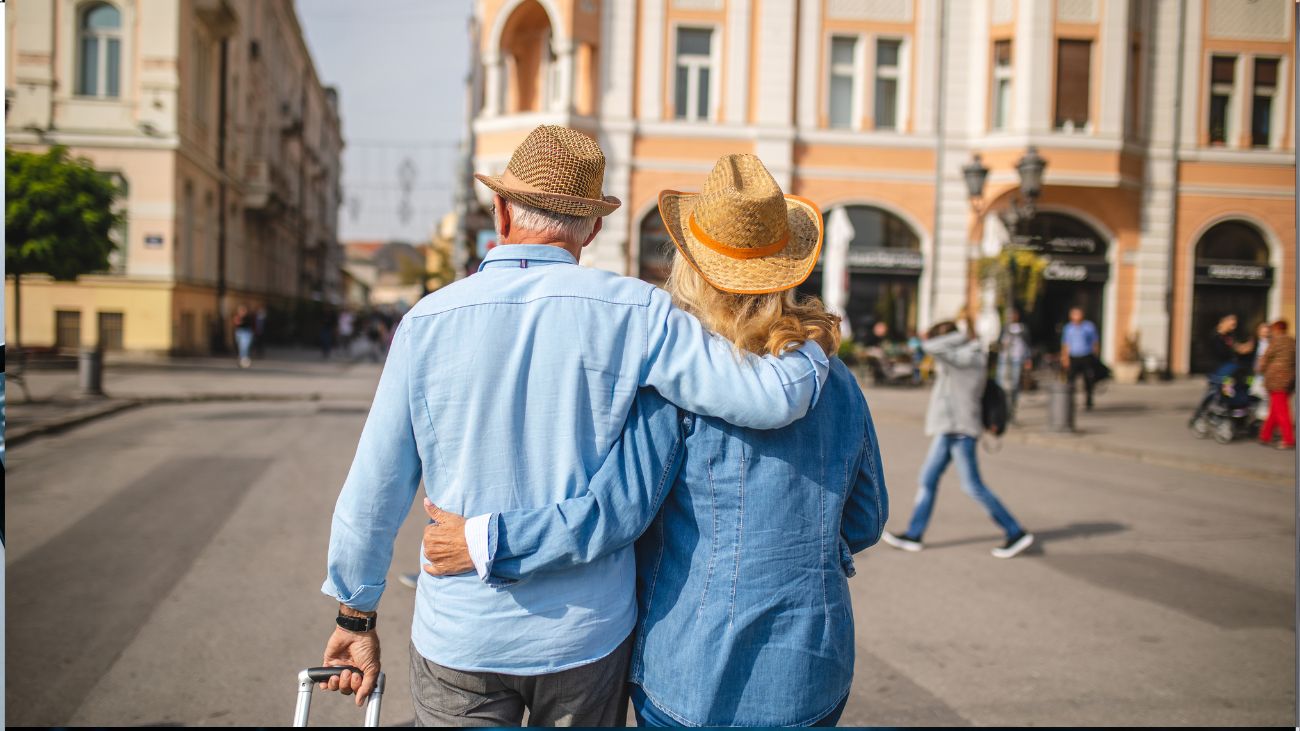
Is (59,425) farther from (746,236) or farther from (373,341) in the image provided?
(373,341)

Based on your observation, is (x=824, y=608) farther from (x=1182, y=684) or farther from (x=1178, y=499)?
(x=1178, y=499)

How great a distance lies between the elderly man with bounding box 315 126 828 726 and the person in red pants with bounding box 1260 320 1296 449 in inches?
425

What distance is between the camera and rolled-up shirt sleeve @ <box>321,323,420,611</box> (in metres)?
1.83

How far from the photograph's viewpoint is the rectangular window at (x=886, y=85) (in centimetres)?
2269

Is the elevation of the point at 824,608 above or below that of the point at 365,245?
below

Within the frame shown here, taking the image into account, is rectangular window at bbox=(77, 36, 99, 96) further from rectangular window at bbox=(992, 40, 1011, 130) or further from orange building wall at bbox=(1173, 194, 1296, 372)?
rectangular window at bbox=(992, 40, 1011, 130)

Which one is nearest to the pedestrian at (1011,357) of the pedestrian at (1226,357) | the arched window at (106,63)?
the pedestrian at (1226,357)

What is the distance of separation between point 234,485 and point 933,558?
19.6 feet

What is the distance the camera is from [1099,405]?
17.4 m

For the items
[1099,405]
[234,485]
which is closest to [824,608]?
[234,485]

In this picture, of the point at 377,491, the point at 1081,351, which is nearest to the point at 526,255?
the point at 377,491

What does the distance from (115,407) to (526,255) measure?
14.1 m

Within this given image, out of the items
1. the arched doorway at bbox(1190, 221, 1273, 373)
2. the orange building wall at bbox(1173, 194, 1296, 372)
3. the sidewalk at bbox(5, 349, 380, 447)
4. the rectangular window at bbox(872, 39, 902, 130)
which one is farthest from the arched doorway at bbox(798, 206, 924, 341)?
the sidewalk at bbox(5, 349, 380, 447)

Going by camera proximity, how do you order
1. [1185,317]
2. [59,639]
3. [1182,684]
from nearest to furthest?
[1182,684] → [59,639] → [1185,317]
